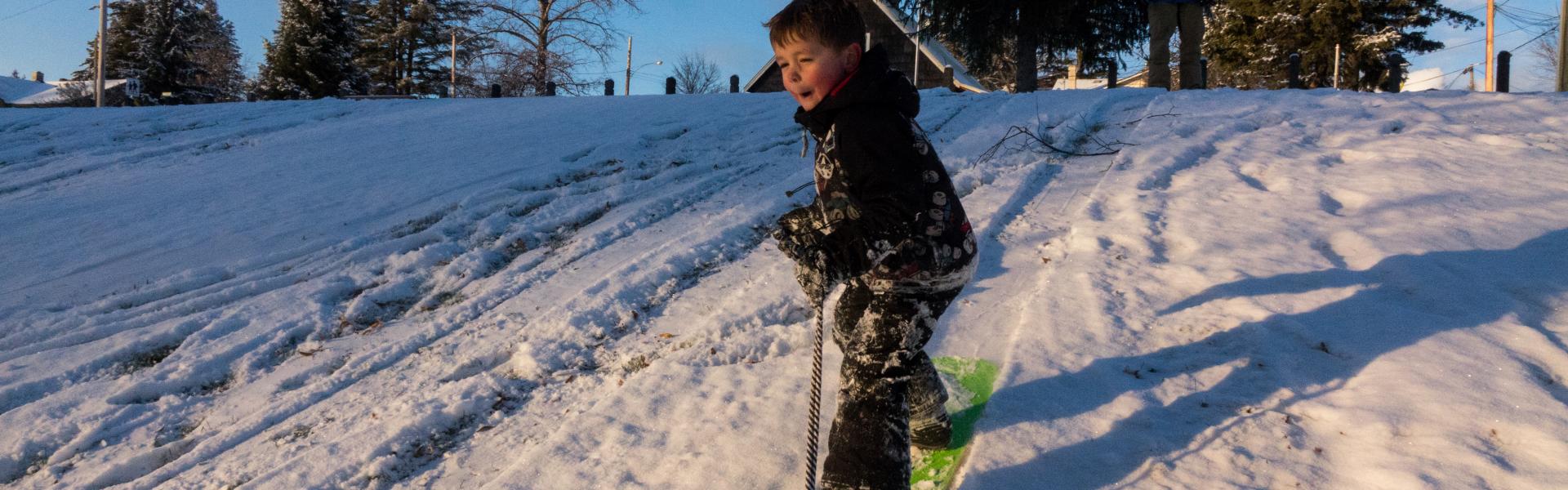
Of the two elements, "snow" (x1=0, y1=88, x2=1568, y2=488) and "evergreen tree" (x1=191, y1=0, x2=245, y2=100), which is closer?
"snow" (x1=0, y1=88, x2=1568, y2=488)

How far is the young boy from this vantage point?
224cm

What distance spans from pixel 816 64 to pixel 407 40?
124 ft

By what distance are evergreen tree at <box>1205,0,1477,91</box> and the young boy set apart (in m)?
27.1

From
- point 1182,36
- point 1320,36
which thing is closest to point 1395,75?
point 1182,36

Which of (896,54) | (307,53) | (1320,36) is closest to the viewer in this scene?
(1320,36)

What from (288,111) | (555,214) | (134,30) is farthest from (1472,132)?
(134,30)

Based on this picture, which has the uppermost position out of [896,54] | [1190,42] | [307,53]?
[307,53]

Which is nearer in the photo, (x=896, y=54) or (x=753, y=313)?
(x=753, y=313)

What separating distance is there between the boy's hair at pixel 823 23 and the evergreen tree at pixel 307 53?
108 feet

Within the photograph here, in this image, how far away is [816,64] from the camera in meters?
2.33

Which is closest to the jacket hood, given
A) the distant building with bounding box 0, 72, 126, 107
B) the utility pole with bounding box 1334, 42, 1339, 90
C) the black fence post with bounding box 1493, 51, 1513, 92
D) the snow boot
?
the snow boot

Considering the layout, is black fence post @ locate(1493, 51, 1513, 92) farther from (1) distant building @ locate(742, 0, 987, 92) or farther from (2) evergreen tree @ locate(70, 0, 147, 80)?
(2) evergreen tree @ locate(70, 0, 147, 80)

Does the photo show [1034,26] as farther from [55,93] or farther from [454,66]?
[55,93]

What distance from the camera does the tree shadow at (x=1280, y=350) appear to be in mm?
2633
